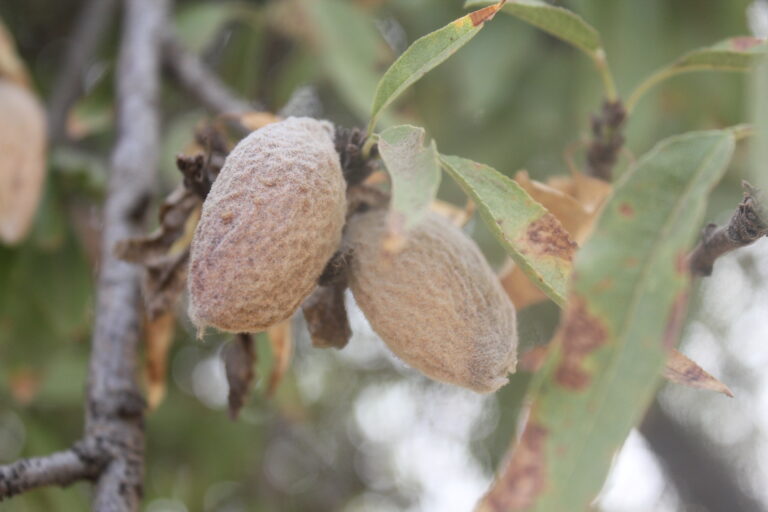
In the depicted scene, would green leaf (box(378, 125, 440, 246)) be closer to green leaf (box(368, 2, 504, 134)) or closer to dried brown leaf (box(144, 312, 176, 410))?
green leaf (box(368, 2, 504, 134))

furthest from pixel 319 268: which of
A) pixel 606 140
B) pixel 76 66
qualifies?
pixel 76 66

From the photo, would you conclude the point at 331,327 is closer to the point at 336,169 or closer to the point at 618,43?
the point at 336,169

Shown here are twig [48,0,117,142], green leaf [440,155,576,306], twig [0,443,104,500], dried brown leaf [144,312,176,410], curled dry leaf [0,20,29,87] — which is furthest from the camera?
twig [48,0,117,142]

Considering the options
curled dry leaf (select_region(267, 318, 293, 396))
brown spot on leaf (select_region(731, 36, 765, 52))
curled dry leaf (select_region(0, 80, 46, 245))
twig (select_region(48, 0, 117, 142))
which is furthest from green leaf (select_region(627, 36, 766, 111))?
twig (select_region(48, 0, 117, 142))

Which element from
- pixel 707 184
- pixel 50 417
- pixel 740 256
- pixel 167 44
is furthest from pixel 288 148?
pixel 740 256

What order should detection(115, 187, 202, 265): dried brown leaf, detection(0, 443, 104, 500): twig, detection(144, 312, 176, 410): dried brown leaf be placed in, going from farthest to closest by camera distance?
detection(144, 312, 176, 410): dried brown leaf, detection(115, 187, 202, 265): dried brown leaf, detection(0, 443, 104, 500): twig

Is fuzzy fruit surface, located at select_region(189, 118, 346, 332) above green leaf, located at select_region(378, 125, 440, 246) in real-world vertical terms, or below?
below
